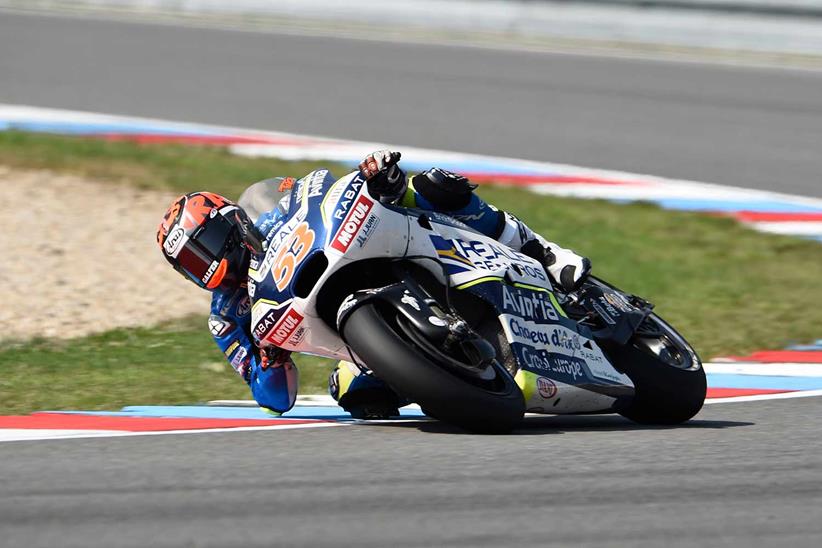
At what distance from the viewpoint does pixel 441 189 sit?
567 cm

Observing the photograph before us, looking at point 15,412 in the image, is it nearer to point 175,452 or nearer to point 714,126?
point 175,452

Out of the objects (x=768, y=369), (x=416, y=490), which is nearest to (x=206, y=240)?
(x=416, y=490)

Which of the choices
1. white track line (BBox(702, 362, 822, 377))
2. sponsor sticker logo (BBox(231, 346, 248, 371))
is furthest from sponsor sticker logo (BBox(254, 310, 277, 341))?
white track line (BBox(702, 362, 822, 377))

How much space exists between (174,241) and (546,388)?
1.56m

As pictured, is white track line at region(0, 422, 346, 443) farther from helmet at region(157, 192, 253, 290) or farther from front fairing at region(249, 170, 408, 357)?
helmet at region(157, 192, 253, 290)

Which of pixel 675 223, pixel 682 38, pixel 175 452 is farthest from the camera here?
pixel 682 38

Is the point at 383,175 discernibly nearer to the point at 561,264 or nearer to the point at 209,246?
the point at 209,246

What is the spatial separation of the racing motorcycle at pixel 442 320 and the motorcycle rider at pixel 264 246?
0.33 ft

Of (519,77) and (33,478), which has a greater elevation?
(33,478)

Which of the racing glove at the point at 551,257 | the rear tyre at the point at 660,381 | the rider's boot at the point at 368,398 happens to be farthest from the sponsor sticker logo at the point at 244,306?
the rear tyre at the point at 660,381

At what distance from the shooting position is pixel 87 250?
30.5 feet

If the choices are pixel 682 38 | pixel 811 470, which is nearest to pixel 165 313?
pixel 811 470

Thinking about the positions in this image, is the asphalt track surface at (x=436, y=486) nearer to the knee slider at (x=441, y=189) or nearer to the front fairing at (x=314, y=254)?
the front fairing at (x=314, y=254)

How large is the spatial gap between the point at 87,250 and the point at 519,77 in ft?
21.1
